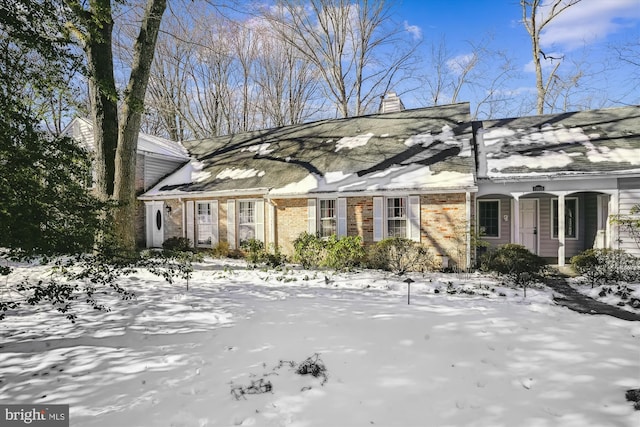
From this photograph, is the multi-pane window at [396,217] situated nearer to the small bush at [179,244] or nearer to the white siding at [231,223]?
the white siding at [231,223]

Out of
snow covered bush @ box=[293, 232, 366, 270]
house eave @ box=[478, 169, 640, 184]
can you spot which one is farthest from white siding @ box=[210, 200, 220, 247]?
house eave @ box=[478, 169, 640, 184]

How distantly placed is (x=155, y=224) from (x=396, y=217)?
10.8 m

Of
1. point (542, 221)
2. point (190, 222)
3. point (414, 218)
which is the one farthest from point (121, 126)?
point (542, 221)

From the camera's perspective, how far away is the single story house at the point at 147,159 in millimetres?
15828

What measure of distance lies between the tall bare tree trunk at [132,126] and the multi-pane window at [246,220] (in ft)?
17.3

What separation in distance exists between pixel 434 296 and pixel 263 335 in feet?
13.0

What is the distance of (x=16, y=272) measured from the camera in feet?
34.4

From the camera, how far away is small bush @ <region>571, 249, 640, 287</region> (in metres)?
8.46

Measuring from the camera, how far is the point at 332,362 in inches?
167

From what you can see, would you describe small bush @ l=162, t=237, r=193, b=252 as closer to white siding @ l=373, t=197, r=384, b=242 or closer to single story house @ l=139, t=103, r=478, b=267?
single story house @ l=139, t=103, r=478, b=267

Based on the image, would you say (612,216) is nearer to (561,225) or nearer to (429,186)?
(561,225)

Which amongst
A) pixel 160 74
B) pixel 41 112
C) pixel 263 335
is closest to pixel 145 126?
pixel 160 74

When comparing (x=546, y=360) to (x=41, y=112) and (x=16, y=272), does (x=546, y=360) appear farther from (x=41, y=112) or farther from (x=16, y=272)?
(x=16, y=272)

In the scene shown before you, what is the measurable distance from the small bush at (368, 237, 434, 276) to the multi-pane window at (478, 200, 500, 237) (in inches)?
166
